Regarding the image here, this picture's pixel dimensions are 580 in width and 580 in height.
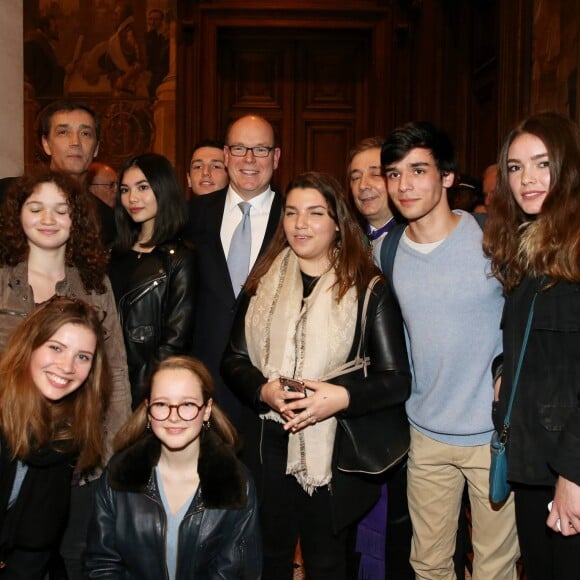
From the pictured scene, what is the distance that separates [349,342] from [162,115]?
6071 mm

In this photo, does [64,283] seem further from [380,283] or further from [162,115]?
[162,115]

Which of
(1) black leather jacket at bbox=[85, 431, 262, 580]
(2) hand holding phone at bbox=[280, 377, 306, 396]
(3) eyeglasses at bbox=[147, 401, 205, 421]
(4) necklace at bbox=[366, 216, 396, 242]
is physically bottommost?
(1) black leather jacket at bbox=[85, 431, 262, 580]

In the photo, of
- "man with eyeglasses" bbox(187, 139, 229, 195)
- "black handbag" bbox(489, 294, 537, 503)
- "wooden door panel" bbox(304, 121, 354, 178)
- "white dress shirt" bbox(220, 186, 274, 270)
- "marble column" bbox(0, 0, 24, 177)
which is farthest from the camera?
"wooden door panel" bbox(304, 121, 354, 178)

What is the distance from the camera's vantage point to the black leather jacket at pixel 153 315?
11.2ft

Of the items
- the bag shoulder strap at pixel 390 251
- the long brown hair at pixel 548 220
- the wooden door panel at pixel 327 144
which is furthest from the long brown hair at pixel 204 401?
the wooden door panel at pixel 327 144

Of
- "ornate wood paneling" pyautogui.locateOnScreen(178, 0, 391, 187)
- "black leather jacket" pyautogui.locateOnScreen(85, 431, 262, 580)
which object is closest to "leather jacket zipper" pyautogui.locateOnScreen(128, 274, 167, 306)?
"black leather jacket" pyautogui.locateOnScreen(85, 431, 262, 580)

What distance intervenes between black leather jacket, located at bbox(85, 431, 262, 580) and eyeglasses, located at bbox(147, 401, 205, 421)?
0.15m

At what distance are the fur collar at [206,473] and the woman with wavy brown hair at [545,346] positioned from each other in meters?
1.02

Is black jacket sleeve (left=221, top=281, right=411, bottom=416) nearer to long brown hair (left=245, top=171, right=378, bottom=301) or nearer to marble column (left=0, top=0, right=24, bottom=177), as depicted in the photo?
long brown hair (left=245, top=171, right=378, bottom=301)

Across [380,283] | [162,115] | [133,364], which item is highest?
[162,115]

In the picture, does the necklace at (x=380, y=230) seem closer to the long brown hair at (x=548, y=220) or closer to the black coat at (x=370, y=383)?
the black coat at (x=370, y=383)

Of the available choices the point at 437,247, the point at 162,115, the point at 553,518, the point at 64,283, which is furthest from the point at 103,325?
the point at 162,115

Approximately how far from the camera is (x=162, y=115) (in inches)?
331

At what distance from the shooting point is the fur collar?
2.76 m
